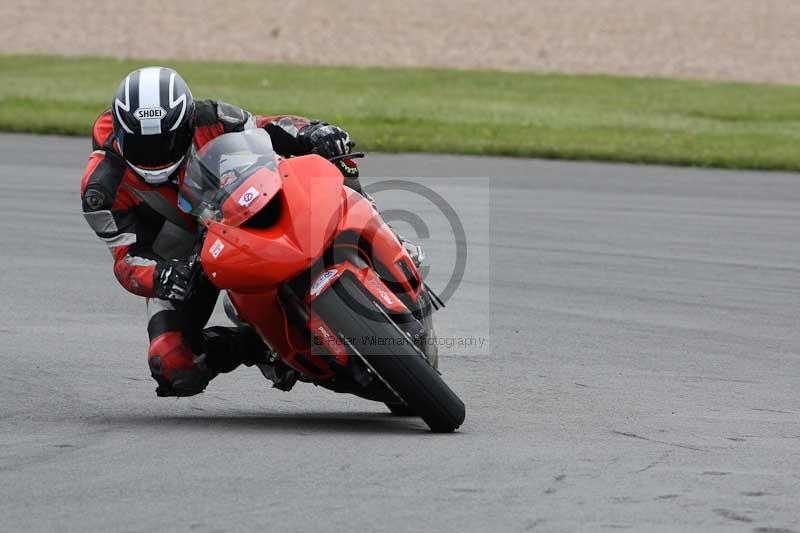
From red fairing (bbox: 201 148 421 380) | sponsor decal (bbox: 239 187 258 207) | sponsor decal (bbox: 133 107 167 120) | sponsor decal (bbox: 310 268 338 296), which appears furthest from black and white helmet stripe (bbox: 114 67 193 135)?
sponsor decal (bbox: 310 268 338 296)

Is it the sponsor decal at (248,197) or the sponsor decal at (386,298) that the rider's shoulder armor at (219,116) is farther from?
the sponsor decal at (386,298)

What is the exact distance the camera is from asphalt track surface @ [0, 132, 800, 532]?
185 inches

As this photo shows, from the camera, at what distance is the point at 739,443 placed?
5797 millimetres

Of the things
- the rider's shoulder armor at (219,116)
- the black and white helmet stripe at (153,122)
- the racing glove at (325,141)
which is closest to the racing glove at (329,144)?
the racing glove at (325,141)

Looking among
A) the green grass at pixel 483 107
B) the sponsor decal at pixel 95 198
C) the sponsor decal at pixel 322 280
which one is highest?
the sponsor decal at pixel 95 198

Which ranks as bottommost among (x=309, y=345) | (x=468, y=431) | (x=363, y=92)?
(x=363, y=92)

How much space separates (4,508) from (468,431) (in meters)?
2.08

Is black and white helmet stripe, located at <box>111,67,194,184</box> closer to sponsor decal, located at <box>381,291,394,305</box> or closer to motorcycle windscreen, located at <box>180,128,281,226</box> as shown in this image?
motorcycle windscreen, located at <box>180,128,281,226</box>

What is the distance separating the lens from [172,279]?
5.95 m

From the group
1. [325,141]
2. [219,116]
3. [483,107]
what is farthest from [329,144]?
[483,107]

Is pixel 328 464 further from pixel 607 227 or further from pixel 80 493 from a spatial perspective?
pixel 607 227

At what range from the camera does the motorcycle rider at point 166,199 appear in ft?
19.7

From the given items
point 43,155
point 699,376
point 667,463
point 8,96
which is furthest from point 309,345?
point 8,96

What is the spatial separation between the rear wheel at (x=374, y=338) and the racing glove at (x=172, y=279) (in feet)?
2.13
